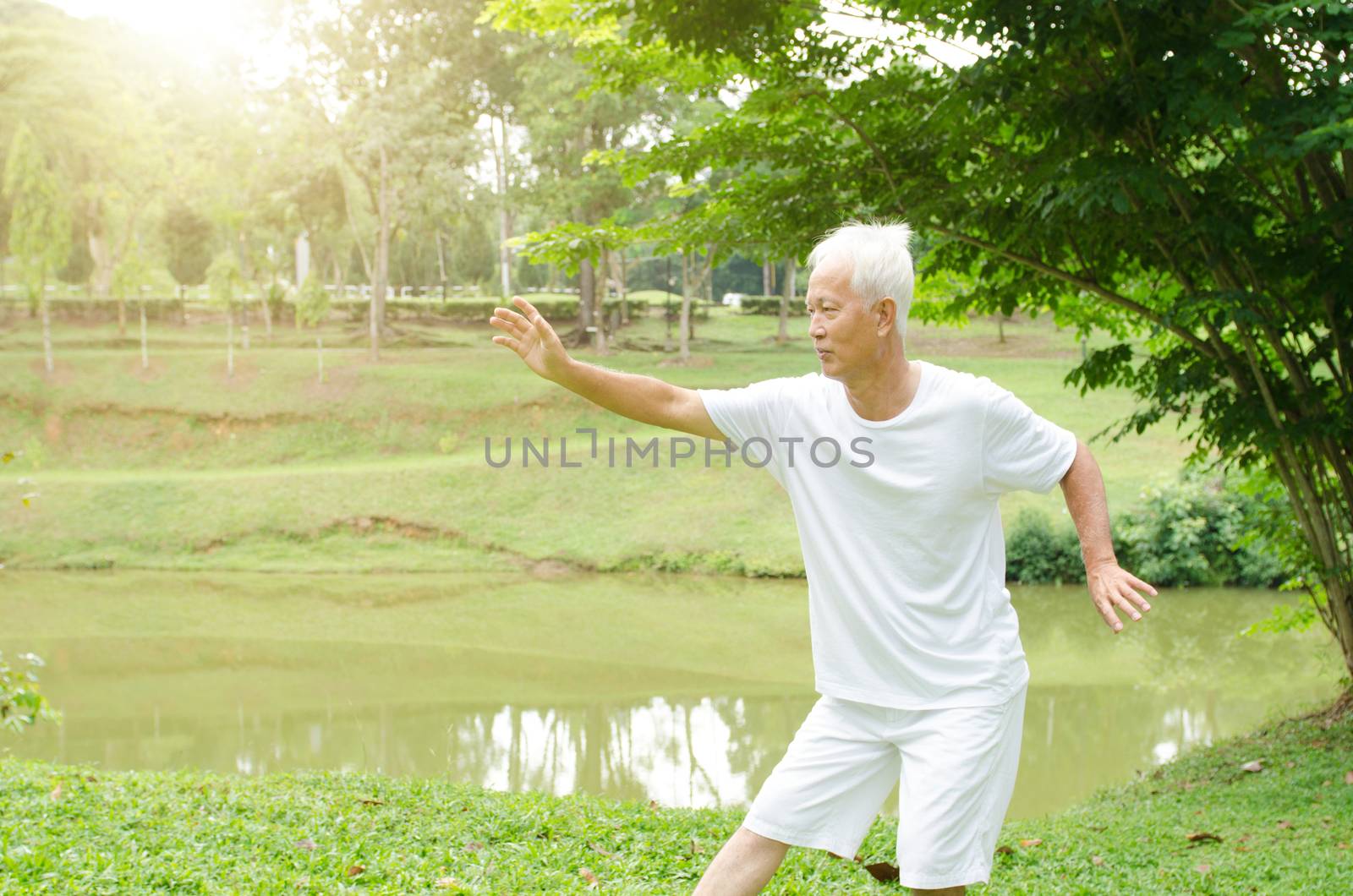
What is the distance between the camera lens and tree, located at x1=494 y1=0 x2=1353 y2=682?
503 centimetres

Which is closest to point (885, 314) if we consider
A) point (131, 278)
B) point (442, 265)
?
point (131, 278)

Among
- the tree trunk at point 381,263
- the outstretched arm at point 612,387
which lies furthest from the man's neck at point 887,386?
the tree trunk at point 381,263

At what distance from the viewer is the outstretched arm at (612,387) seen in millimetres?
2619

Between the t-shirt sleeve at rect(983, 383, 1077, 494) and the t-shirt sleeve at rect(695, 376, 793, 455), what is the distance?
44cm

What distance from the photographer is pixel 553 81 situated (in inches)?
945

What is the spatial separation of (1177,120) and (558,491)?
48.2 ft

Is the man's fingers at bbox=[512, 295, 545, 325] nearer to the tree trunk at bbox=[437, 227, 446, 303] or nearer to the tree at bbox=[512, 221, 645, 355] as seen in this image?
the tree at bbox=[512, 221, 645, 355]

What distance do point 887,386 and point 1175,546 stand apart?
1361 cm

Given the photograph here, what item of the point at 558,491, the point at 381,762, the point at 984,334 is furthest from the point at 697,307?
the point at 381,762

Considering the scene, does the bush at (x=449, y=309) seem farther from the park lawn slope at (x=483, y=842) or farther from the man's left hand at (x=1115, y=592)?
the man's left hand at (x=1115, y=592)

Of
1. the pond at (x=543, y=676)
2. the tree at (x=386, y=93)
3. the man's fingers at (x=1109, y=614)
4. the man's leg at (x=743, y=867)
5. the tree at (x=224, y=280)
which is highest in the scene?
the tree at (x=386, y=93)

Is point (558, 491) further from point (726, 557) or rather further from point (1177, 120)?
point (1177, 120)

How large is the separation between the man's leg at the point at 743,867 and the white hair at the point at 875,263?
1099 millimetres

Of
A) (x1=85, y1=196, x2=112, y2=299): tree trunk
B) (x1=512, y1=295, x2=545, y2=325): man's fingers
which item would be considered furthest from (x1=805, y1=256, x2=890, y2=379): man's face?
(x1=85, y1=196, x2=112, y2=299): tree trunk
